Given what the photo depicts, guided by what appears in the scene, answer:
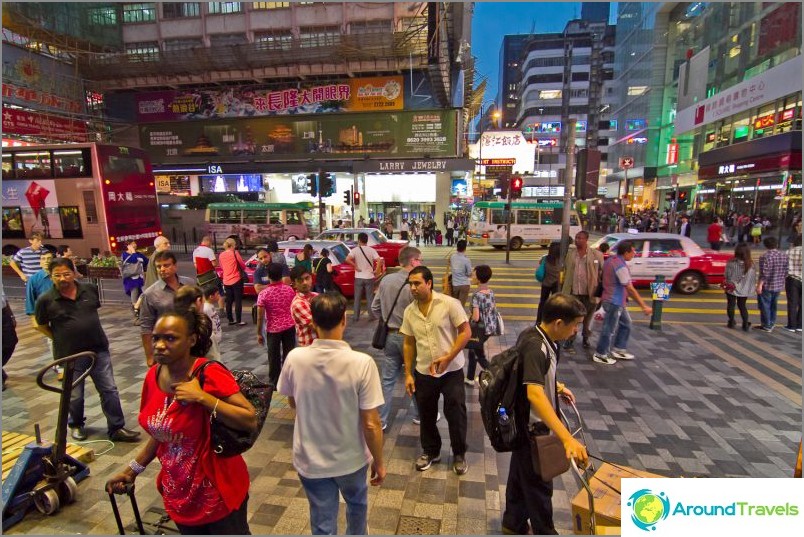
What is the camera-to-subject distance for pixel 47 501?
129 inches

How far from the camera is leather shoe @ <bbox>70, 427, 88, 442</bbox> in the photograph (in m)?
4.35

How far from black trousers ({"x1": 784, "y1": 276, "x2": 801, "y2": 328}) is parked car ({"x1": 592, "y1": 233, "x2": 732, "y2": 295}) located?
297cm

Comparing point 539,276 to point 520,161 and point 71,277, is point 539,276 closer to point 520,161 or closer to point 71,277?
point 71,277

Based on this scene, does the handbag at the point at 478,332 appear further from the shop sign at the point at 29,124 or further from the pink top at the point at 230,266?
the shop sign at the point at 29,124

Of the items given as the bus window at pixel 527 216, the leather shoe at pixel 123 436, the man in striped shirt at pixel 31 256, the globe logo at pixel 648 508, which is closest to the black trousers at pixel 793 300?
the globe logo at pixel 648 508

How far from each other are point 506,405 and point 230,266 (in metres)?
7.09

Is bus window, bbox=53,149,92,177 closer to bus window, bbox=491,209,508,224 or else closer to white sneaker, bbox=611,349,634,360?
white sneaker, bbox=611,349,634,360

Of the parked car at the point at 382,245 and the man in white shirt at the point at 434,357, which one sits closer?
the man in white shirt at the point at 434,357

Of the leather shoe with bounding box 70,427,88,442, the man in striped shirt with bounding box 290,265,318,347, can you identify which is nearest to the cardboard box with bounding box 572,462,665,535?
the man in striped shirt with bounding box 290,265,318,347

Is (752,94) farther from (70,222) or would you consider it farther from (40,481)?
(70,222)

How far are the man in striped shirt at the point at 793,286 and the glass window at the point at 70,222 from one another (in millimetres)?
19761

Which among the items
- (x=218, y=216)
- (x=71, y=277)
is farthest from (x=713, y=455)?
(x=218, y=216)

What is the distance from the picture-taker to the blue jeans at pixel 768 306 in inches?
317

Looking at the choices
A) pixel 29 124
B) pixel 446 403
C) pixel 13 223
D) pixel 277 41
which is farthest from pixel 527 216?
pixel 29 124
